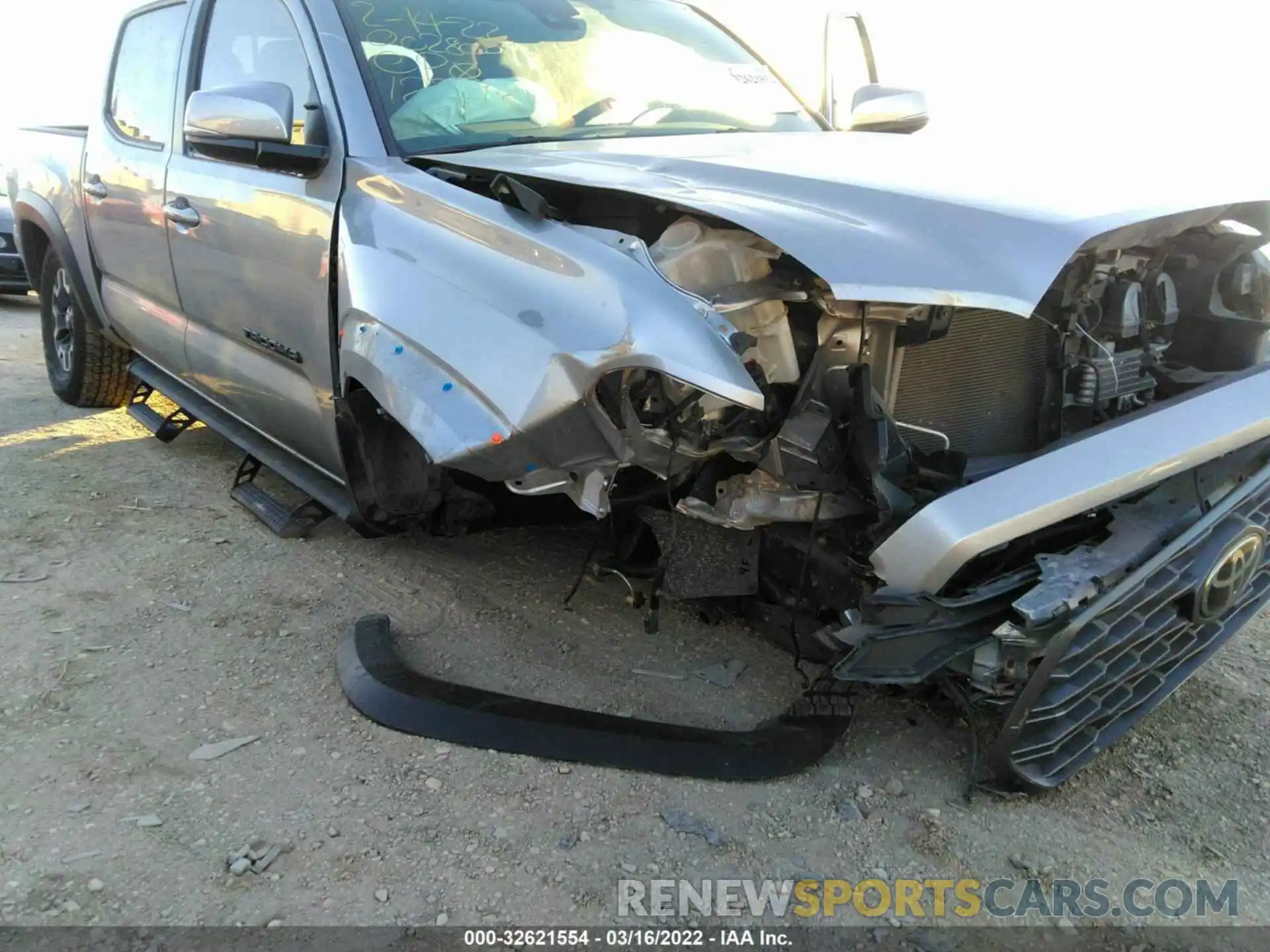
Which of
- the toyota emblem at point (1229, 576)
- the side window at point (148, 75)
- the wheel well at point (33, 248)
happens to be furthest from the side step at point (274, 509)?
the toyota emblem at point (1229, 576)

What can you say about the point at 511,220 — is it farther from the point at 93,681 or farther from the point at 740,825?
the point at 93,681

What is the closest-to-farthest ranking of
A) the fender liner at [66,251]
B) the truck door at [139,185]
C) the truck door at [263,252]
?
the truck door at [263,252] < the truck door at [139,185] < the fender liner at [66,251]

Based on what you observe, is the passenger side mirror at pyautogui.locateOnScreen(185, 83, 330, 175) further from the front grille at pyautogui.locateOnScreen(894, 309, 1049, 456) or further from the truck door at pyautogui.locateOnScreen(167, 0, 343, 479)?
the front grille at pyautogui.locateOnScreen(894, 309, 1049, 456)

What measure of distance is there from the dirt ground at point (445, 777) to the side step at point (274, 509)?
0.16 meters

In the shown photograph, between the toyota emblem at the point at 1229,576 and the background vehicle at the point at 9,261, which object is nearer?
the toyota emblem at the point at 1229,576

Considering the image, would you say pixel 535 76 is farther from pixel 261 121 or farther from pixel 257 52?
pixel 257 52

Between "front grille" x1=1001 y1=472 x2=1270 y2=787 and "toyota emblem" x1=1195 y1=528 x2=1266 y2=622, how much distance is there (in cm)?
3

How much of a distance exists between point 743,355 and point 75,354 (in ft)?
14.2

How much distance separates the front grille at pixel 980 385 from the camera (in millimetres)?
2402

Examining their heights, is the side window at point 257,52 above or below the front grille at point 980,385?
above

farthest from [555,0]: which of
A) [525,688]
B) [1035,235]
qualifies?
[525,688]

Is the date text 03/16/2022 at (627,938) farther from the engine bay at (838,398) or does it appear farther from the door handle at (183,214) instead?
the door handle at (183,214)

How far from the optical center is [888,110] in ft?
11.7

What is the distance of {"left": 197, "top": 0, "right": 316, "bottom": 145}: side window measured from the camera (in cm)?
299
